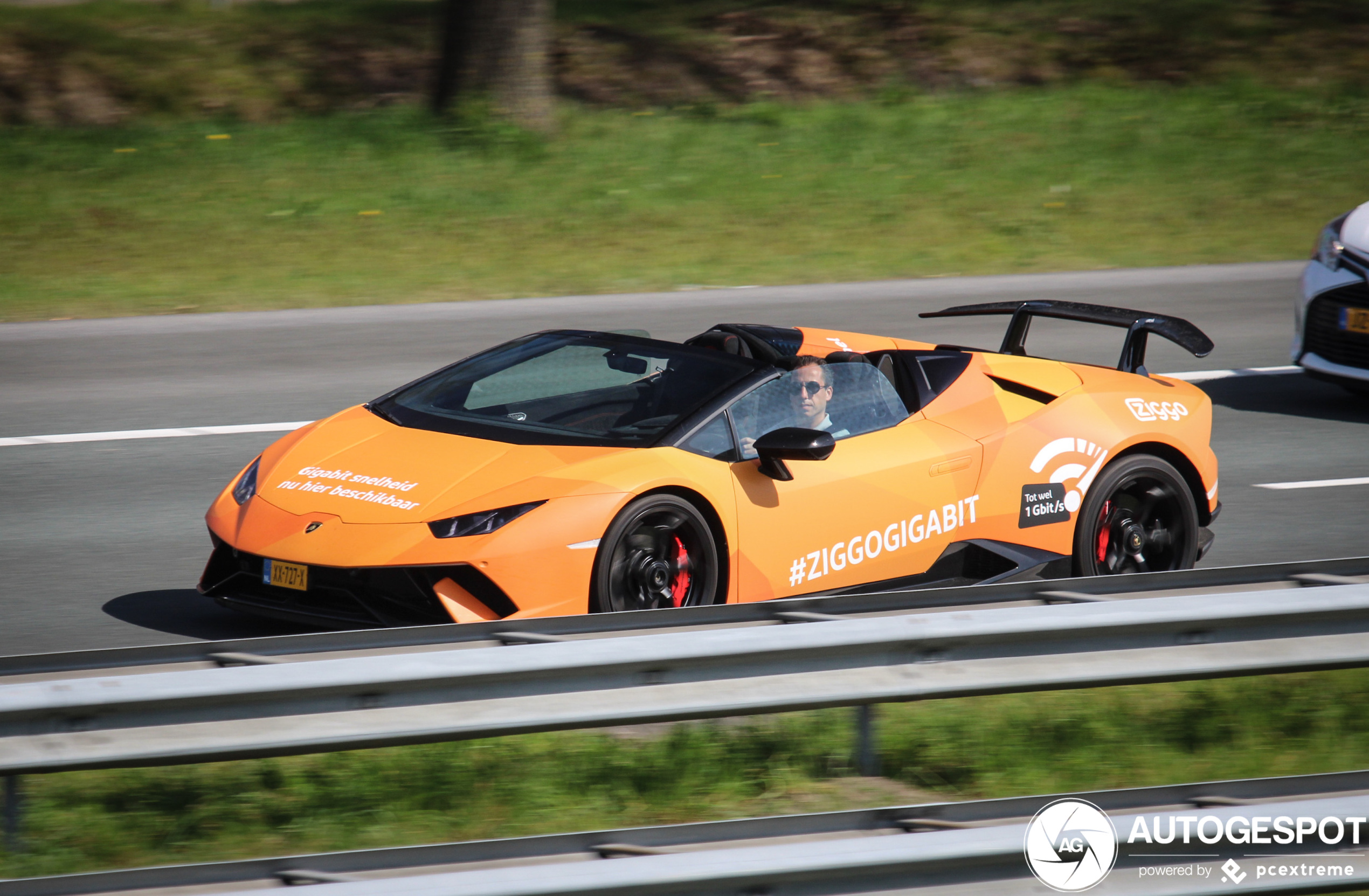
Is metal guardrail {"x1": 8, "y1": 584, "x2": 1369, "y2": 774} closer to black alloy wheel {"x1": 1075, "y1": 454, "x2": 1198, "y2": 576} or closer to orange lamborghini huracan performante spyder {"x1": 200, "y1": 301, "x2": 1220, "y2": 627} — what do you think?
orange lamborghini huracan performante spyder {"x1": 200, "y1": 301, "x2": 1220, "y2": 627}

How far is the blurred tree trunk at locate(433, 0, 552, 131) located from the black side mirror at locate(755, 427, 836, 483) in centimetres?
1243

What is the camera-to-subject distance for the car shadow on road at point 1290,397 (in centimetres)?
1091

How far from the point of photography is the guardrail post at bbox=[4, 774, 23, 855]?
4016mm

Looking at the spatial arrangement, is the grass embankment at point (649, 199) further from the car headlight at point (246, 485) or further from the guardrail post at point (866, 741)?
the guardrail post at point (866, 741)

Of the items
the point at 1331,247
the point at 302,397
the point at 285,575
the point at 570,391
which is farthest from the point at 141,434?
the point at 1331,247

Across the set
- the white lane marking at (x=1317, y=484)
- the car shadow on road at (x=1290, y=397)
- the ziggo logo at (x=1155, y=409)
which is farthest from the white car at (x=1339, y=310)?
the ziggo logo at (x=1155, y=409)

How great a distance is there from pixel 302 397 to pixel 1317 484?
639 centimetres

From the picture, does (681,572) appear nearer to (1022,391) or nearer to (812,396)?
(812,396)

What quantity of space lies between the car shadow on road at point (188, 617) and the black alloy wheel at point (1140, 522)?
352 centimetres

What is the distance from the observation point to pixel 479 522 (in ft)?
18.8

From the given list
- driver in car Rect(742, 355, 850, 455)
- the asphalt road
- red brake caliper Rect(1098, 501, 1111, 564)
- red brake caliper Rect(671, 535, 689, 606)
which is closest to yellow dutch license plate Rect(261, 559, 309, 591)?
the asphalt road

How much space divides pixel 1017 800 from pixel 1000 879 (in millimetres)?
364

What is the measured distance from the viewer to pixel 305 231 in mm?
15438

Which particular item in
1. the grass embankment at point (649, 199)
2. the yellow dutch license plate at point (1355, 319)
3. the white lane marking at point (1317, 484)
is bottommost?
the white lane marking at point (1317, 484)
